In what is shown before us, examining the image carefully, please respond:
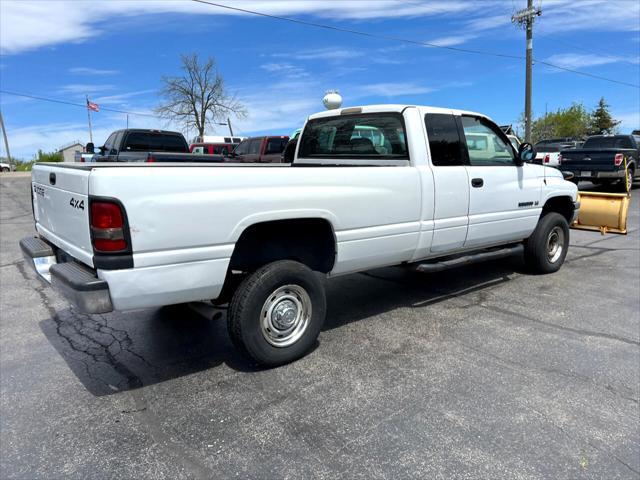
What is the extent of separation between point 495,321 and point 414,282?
4.97 ft

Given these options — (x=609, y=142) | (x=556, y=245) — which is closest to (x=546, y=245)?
(x=556, y=245)

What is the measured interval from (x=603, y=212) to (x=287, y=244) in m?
6.72

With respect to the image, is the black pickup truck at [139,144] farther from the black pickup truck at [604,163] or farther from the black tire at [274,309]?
the black pickup truck at [604,163]

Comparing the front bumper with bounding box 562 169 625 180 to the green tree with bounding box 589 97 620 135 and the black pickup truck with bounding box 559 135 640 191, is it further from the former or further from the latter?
the green tree with bounding box 589 97 620 135

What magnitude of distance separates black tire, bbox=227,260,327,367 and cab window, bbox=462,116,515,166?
→ 91.8 inches

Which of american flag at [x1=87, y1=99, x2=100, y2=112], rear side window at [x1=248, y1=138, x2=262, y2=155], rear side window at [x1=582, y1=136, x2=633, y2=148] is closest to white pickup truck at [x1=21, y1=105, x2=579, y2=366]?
rear side window at [x1=248, y1=138, x2=262, y2=155]

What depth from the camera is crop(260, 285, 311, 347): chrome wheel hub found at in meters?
3.67

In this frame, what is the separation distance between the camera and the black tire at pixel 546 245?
20.2ft

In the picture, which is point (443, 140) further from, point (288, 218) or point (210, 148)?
point (210, 148)

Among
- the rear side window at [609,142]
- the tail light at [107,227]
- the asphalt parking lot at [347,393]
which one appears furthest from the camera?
the rear side window at [609,142]

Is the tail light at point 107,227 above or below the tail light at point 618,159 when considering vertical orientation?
below

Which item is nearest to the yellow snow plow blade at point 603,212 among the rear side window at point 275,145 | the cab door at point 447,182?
the cab door at point 447,182

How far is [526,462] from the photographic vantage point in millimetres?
2605

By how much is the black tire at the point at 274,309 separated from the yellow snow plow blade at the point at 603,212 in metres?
6.18
